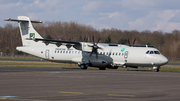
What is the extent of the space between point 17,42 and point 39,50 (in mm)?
79750

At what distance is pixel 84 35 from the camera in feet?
365

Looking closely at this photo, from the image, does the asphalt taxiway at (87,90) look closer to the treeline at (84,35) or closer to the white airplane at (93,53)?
the white airplane at (93,53)

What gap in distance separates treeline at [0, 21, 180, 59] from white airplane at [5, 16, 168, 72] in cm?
6116

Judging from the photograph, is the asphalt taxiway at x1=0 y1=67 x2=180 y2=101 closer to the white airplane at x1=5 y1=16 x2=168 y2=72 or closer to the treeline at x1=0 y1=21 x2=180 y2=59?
the white airplane at x1=5 y1=16 x2=168 y2=72

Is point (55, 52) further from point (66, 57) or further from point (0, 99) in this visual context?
point (0, 99)

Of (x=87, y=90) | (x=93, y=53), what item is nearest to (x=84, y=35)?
(x=93, y=53)

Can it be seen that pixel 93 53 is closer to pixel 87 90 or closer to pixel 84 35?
pixel 87 90

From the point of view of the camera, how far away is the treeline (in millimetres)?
102438

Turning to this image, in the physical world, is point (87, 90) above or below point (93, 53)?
below

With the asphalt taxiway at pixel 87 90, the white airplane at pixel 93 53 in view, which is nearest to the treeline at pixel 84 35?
the white airplane at pixel 93 53

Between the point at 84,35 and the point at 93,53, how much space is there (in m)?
76.9

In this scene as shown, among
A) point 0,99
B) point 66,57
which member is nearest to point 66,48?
point 66,57

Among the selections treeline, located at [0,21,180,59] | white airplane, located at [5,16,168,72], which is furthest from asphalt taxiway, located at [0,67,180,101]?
treeline, located at [0,21,180,59]

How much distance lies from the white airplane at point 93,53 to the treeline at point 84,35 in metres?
61.2
